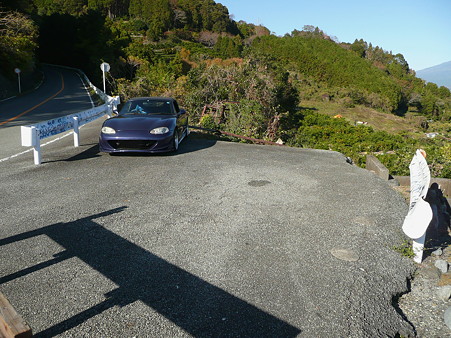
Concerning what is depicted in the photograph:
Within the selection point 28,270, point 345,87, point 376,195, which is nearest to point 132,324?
point 28,270

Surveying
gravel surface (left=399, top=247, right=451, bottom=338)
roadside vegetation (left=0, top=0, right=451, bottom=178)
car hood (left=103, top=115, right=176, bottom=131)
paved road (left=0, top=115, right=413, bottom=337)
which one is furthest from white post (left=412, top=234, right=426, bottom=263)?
car hood (left=103, top=115, right=176, bottom=131)

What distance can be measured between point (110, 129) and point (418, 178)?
679 cm

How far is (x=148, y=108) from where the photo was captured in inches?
412

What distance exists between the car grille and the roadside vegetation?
645cm

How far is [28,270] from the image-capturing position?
12.7 ft

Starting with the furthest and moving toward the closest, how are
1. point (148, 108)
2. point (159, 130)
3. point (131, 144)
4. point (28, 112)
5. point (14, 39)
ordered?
point (14, 39)
point (28, 112)
point (148, 108)
point (159, 130)
point (131, 144)

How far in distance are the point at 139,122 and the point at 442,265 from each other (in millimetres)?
7062

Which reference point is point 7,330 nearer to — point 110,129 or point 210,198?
point 210,198

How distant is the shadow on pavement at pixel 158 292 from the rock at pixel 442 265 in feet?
7.06

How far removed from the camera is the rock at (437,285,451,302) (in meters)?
3.71

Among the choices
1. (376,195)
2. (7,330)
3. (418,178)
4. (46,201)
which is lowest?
(46,201)

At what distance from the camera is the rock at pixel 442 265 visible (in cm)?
421

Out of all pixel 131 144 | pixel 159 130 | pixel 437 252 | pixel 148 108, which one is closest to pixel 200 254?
pixel 437 252

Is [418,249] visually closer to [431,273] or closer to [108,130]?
[431,273]
